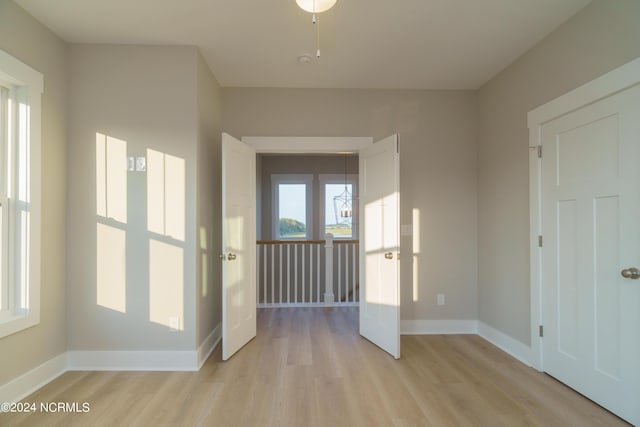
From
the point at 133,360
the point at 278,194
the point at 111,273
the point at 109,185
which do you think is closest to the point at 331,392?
the point at 133,360

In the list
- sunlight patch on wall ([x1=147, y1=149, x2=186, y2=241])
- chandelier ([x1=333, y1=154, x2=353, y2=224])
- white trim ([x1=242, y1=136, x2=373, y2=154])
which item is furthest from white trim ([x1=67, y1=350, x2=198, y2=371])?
chandelier ([x1=333, y1=154, x2=353, y2=224])

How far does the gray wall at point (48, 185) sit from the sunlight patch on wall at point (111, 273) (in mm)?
270

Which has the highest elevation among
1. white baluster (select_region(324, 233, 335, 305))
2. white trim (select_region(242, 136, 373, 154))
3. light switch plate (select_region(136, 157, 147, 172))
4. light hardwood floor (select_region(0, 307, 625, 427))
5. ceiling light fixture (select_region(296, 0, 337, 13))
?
ceiling light fixture (select_region(296, 0, 337, 13))

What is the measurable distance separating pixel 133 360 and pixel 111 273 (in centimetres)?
75

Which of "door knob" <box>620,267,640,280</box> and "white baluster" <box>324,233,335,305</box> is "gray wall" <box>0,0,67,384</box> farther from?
"door knob" <box>620,267,640,280</box>

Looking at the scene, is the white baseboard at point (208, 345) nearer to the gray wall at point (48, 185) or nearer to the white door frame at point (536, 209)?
the gray wall at point (48, 185)

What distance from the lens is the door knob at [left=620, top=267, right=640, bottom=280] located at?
6.55ft

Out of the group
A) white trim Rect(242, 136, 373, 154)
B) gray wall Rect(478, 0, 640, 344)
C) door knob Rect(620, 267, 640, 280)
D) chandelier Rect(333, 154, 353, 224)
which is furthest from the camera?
chandelier Rect(333, 154, 353, 224)

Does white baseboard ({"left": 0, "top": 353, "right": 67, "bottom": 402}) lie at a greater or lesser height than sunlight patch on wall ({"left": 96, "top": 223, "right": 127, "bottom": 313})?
lesser

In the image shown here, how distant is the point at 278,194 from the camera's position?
286 inches

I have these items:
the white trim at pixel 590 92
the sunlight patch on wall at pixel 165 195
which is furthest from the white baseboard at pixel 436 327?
the sunlight patch on wall at pixel 165 195

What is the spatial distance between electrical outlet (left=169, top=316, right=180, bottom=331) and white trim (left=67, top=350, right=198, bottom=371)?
0.20 metres

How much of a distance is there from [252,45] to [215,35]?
0.31m

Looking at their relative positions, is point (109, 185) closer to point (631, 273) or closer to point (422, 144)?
point (422, 144)
